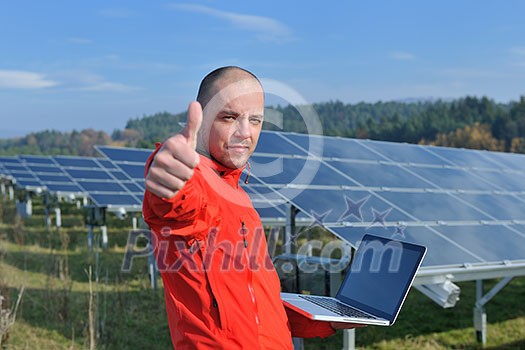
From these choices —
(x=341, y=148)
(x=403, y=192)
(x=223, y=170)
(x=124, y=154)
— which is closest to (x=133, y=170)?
(x=124, y=154)

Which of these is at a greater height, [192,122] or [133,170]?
[192,122]

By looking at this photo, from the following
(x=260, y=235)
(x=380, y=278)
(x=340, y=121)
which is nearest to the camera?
(x=260, y=235)

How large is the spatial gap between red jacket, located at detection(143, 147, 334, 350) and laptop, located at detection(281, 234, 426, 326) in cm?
38

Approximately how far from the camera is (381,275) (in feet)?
8.14

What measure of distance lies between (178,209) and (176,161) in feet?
0.66

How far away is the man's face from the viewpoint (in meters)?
1.74

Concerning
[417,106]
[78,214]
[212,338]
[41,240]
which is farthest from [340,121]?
[212,338]

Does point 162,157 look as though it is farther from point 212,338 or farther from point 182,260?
point 212,338

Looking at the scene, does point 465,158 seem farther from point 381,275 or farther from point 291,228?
point 381,275

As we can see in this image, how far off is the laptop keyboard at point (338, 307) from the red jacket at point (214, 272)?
447mm

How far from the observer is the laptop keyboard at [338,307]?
7.41ft

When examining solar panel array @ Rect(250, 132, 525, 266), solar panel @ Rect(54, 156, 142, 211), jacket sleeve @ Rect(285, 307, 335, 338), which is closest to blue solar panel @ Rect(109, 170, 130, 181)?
solar panel @ Rect(54, 156, 142, 211)

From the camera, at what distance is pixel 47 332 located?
731cm

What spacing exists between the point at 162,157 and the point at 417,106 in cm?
9779
